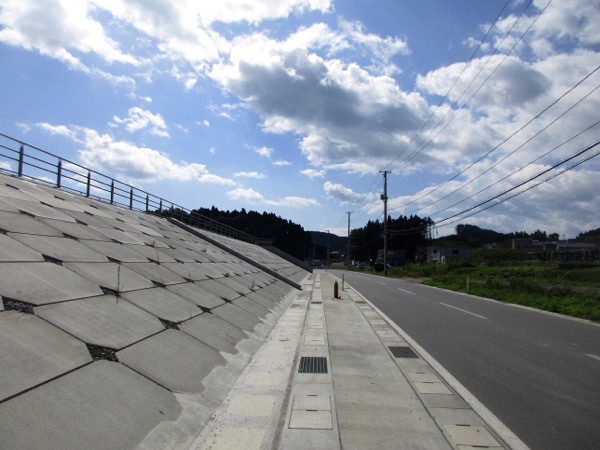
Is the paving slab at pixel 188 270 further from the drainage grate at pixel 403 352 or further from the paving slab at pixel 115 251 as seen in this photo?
the drainage grate at pixel 403 352

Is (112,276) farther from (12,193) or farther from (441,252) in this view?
(441,252)

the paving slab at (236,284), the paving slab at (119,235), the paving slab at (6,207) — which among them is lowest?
the paving slab at (236,284)

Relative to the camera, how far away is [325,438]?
4.91 meters

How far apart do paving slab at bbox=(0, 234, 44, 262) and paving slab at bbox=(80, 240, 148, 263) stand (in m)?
2.27

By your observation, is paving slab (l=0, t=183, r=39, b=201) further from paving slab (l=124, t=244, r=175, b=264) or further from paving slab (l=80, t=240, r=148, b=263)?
paving slab (l=124, t=244, r=175, b=264)

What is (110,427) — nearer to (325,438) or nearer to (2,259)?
(325,438)

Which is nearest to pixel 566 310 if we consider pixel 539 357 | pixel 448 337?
pixel 448 337

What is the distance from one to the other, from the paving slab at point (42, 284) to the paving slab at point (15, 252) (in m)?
0.17

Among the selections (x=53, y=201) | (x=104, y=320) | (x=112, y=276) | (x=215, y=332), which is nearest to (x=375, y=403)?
(x=215, y=332)

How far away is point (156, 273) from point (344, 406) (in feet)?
20.4

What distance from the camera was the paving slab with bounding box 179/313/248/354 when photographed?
7895 millimetres

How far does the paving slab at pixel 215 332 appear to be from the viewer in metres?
7.89

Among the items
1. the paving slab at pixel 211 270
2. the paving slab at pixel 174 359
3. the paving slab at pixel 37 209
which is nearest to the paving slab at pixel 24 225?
the paving slab at pixel 37 209

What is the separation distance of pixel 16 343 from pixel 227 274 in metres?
12.2
